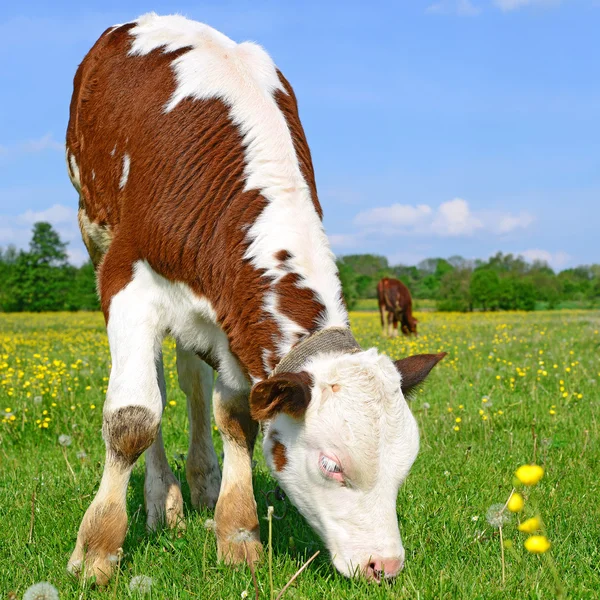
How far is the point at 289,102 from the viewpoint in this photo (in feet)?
14.9

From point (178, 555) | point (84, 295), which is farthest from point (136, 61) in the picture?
point (84, 295)

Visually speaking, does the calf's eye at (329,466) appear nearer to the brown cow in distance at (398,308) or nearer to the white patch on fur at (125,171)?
the white patch on fur at (125,171)

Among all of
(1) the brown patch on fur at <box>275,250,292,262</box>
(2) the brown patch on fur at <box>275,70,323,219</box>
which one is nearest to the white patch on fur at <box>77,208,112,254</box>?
(2) the brown patch on fur at <box>275,70,323,219</box>

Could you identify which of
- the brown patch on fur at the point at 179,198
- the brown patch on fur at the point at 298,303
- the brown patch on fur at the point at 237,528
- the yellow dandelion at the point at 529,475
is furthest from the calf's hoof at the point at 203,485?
the yellow dandelion at the point at 529,475

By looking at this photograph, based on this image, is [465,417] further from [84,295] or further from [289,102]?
[84,295]

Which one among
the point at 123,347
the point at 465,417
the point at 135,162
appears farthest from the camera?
the point at 465,417

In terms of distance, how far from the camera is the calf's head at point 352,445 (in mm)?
3059

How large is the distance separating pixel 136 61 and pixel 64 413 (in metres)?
3.70

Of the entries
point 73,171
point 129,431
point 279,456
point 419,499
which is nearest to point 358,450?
point 279,456

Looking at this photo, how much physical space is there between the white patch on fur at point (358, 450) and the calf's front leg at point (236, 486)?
2.37 feet

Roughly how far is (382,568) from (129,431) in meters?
1.59

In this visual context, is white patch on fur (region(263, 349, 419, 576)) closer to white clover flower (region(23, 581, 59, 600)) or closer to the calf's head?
the calf's head

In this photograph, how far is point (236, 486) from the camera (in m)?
4.15

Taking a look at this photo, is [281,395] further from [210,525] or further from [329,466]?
[210,525]
